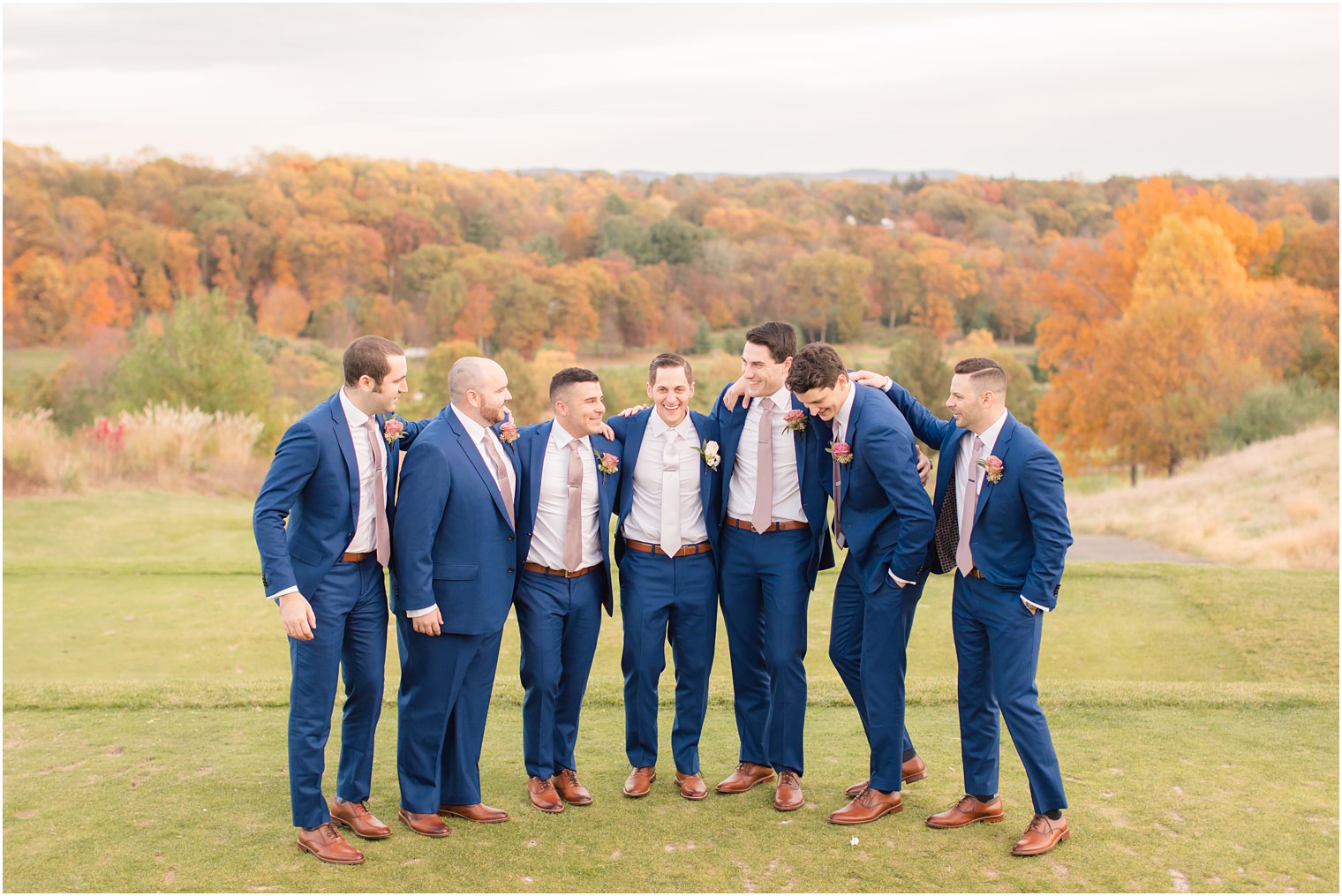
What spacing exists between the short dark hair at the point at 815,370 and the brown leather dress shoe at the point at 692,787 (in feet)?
6.25

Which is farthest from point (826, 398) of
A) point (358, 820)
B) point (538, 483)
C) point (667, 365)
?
point (358, 820)

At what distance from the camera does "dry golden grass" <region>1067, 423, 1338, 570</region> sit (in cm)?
1324

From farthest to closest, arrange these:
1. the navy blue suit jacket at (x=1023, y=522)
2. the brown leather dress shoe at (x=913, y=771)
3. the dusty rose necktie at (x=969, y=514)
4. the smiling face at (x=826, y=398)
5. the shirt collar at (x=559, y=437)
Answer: the brown leather dress shoe at (x=913, y=771)
the shirt collar at (x=559, y=437)
the smiling face at (x=826, y=398)
the dusty rose necktie at (x=969, y=514)
the navy blue suit jacket at (x=1023, y=522)

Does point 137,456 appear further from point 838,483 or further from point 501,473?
point 838,483

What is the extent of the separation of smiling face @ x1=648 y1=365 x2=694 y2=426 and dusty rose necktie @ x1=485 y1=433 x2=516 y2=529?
2.49ft

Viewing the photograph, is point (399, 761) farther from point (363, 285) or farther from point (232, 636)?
point (363, 285)

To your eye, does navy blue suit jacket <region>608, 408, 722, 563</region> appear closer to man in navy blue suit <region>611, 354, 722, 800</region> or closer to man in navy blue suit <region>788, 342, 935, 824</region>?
man in navy blue suit <region>611, 354, 722, 800</region>

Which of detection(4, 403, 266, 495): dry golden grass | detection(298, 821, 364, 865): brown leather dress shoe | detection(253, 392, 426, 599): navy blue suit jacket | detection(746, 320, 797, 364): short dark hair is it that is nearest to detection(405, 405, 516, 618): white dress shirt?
detection(253, 392, 426, 599): navy blue suit jacket

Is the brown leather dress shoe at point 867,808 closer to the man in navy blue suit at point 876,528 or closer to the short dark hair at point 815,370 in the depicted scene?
the man in navy blue suit at point 876,528

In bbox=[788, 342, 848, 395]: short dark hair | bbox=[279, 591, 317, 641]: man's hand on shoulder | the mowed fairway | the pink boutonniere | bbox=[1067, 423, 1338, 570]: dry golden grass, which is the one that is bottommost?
bbox=[1067, 423, 1338, 570]: dry golden grass

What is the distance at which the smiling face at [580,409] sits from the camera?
17.3 feet

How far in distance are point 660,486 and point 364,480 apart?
1.38 metres

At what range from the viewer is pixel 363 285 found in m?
67.1

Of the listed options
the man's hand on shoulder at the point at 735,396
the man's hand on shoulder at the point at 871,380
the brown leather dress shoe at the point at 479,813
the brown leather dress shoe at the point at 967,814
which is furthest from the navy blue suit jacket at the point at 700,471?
the brown leather dress shoe at the point at 967,814
